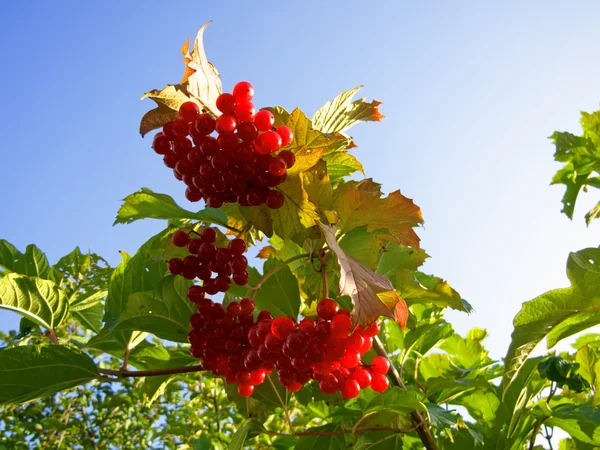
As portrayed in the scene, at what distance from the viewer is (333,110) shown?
1812 mm

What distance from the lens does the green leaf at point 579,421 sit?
1775mm

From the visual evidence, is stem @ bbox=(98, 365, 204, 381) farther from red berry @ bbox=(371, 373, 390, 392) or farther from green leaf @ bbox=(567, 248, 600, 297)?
green leaf @ bbox=(567, 248, 600, 297)

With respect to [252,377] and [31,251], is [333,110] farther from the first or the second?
[31,251]

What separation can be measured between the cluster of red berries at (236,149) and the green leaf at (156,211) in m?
0.17

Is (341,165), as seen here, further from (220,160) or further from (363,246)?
(220,160)

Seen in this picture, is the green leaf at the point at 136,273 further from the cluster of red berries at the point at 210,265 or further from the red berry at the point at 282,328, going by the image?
the red berry at the point at 282,328

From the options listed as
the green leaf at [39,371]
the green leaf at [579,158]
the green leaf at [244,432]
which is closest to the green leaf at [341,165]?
the green leaf at [244,432]

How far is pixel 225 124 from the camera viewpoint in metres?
1.40

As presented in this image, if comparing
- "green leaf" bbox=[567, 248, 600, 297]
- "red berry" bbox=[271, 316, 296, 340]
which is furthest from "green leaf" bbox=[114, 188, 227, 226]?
"green leaf" bbox=[567, 248, 600, 297]

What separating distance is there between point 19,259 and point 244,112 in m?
1.43

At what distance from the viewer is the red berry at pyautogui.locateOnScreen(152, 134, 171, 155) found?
1.57m

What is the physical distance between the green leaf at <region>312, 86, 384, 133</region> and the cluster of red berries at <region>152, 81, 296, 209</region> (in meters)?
0.38

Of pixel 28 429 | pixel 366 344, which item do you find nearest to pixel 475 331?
pixel 366 344

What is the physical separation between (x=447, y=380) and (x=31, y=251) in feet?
6.08
